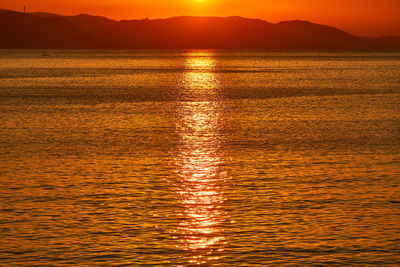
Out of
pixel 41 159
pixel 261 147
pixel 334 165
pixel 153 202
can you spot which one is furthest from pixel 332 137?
pixel 153 202

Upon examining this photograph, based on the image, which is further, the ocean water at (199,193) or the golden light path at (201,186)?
the golden light path at (201,186)

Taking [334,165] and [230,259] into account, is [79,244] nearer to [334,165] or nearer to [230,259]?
[230,259]

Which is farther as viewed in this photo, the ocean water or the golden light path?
the golden light path

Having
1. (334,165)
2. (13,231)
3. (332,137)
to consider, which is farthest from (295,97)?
(13,231)

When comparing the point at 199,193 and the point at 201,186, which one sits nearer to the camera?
the point at 199,193

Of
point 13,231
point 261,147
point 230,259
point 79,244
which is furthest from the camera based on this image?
point 261,147

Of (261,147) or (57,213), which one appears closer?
(57,213)

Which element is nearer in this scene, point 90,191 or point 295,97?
point 90,191

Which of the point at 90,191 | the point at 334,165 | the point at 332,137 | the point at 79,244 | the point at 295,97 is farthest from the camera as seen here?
the point at 295,97

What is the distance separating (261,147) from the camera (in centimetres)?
3372

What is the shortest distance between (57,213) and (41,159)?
9997 mm

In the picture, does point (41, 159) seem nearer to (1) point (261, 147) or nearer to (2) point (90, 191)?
(2) point (90, 191)

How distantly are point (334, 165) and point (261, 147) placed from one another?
5911mm

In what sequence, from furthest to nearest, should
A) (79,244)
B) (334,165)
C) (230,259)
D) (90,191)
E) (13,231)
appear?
(334,165)
(90,191)
(13,231)
(79,244)
(230,259)
